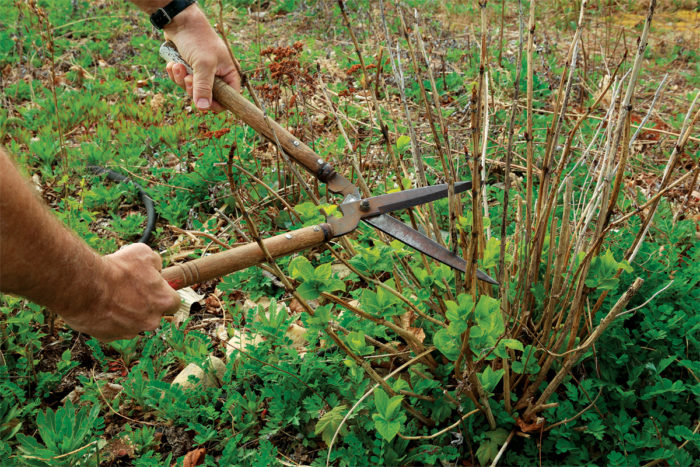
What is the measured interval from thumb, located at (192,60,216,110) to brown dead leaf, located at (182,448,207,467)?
1336mm

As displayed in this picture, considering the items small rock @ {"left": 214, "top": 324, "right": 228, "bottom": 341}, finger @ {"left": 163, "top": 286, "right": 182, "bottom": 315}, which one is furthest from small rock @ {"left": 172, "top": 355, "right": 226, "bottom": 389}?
finger @ {"left": 163, "top": 286, "right": 182, "bottom": 315}

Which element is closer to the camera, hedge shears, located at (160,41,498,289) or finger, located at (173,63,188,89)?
hedge shears, located at (160,41,498,289)

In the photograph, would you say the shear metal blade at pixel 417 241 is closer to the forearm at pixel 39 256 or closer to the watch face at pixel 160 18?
the forearm at pixel 39 256

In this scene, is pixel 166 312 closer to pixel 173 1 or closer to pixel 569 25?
pixel 173 1

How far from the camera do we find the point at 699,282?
6.86 ft

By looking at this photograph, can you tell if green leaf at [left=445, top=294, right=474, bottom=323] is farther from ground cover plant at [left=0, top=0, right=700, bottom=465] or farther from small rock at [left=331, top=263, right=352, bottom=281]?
small rock at [left=331, top=263, right=352, bottom=281]

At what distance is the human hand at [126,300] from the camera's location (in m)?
1.40

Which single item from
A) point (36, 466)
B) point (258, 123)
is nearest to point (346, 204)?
point (258, 123)

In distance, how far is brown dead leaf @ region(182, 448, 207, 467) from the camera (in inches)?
75.9

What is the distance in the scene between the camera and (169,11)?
7.36ft

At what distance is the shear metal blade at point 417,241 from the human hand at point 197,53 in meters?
0.90

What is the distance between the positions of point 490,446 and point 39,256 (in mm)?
1476

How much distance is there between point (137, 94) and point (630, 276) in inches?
178

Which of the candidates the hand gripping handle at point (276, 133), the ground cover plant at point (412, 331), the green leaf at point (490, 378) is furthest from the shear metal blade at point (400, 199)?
the green leaf at point (490, 378)
